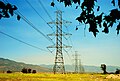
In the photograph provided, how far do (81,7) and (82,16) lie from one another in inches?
12.1

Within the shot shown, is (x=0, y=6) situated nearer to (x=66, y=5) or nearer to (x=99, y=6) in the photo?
(x=66, y=5)

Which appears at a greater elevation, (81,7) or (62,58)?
(62,58)

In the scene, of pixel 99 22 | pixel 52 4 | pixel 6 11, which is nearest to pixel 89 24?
pixel 99 22

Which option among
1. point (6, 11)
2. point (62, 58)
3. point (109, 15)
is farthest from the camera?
point (62, 58)

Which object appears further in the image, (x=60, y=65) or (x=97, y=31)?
(x=60, y=65)

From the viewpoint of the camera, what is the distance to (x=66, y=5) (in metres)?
7.31

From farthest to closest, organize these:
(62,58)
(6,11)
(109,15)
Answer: (62,58), (6,11), (109,15)

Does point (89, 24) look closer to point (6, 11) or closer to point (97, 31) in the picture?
point (97, 31)

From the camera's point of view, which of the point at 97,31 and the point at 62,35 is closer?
the point at 97,31

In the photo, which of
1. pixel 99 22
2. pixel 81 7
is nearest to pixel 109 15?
pixel 99 22

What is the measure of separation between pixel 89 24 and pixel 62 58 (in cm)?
6197

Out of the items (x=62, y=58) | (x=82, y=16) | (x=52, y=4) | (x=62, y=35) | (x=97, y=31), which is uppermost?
Result: (x=62, y=35)

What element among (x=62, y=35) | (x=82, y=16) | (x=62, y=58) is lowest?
(x=82, y=16)

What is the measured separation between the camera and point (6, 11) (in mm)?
7426
